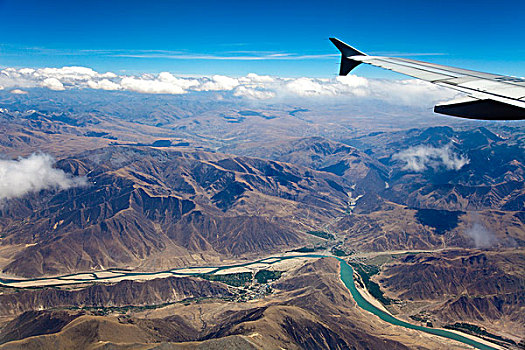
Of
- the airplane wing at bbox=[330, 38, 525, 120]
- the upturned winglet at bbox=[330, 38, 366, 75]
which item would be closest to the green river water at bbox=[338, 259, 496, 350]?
the airplane wing at bbox=[330, 38, 525, 120]

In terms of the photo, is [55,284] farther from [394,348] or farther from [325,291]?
[394,348]

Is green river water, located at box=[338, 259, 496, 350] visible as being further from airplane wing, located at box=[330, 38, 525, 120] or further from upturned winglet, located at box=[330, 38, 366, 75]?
upturned winglet, located at box=[330, 38, 366, 75]

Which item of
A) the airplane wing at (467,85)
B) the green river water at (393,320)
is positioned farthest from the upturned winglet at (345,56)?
the green river water at (393,320)

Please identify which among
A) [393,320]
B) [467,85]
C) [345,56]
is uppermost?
[345,56]

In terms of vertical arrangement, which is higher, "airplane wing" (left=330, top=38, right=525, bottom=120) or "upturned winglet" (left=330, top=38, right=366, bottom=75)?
"upturned winglet" (left=330, top=38, right=366, bottom=75)

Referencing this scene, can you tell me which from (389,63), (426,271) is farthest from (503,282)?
(389,63)

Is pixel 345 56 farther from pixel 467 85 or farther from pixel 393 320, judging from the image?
pixel 393 320

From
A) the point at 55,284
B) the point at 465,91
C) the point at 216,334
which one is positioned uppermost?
the point at 465,91

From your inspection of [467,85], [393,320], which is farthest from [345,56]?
[393,320]
